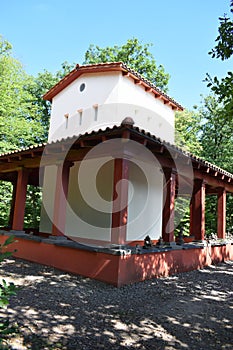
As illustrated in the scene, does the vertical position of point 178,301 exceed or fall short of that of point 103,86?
it falls short

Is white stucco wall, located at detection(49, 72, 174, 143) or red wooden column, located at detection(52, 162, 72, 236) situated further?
white stucco wall, located at detection(49, 72, 174, 143)

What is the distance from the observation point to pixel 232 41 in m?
3.04

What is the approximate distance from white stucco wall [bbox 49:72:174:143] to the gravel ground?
664 centimetres

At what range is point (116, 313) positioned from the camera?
14.1ft

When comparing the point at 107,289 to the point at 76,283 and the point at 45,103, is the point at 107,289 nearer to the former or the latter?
the point at 76,283

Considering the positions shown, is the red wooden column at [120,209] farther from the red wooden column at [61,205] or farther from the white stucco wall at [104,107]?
the white stucco wall at [104,107]

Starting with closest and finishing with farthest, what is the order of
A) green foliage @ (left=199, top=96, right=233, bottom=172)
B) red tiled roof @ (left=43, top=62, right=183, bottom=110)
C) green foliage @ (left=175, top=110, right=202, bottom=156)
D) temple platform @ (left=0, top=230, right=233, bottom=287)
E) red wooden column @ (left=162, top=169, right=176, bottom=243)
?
temple platform @ (left=0, top=230, right=233, bottom=287) < red wooden column @ (left=162, top=169, right=176, bottom=243) < red tiled roof @ (left=43, top=62, right=183, bottom=110) < green foliage @ (left=199, top=96, right=233, bottom=172) < green foliage @ (left=175, top=110, right=202, bottom=156)

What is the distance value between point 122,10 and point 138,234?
21.9 ft

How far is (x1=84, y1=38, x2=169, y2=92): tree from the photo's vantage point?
77.9ft

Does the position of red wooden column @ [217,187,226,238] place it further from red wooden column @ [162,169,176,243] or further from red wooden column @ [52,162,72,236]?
red wooden column @ [52,162,72,236]

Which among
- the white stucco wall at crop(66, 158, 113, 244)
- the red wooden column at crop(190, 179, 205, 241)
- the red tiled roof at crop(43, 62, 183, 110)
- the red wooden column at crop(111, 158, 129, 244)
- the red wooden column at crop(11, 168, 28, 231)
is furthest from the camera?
the red tiled roof at crop(43, 62, 183, 110)

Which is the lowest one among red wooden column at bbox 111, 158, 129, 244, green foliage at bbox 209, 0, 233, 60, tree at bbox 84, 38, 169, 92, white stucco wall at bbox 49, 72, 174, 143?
red wooden column at bbox 111, 158, 129, 244

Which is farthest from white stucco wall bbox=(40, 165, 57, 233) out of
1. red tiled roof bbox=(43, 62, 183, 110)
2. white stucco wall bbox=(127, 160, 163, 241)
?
red tiled roof bbox=(43, 62, 183, 110)

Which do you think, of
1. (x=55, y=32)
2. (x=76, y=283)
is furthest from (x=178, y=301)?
(x=55, y=32)
